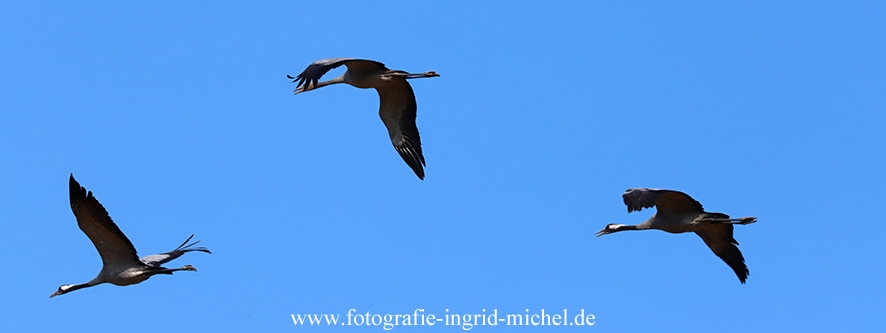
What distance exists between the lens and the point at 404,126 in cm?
2362

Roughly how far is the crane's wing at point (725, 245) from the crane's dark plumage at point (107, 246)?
8.52m

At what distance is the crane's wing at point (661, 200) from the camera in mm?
→ 19438

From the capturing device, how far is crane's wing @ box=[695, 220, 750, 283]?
879 inches

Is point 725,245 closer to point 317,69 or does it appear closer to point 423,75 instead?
point 423,75

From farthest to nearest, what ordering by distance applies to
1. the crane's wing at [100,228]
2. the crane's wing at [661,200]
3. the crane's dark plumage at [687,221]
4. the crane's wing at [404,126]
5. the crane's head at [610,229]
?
the crane's wing at [404,126], the crane's head at [610,229], the crane's dark plumage at [687,221], the crane's wing at [661,200], the crane's wing at [100,228]

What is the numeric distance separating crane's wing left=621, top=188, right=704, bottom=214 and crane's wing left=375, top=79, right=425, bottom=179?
182 inches

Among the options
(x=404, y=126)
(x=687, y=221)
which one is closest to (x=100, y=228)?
(x=404, y=126)

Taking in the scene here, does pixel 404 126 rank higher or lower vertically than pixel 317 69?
higher

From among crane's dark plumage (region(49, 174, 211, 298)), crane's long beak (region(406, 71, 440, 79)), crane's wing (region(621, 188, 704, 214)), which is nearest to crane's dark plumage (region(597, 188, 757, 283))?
crane's wing (region(621, 188, 704, 214))

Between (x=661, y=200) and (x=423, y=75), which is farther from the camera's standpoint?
(x=423, y=75)

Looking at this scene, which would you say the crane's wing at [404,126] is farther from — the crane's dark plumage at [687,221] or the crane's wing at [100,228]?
the crane's wing at [100,228]

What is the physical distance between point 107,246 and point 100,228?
0.44 metres

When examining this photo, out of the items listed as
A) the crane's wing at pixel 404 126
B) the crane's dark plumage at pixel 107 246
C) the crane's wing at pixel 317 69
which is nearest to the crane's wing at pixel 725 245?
the crane's wing at pixel 404 126

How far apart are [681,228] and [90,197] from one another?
891cm
